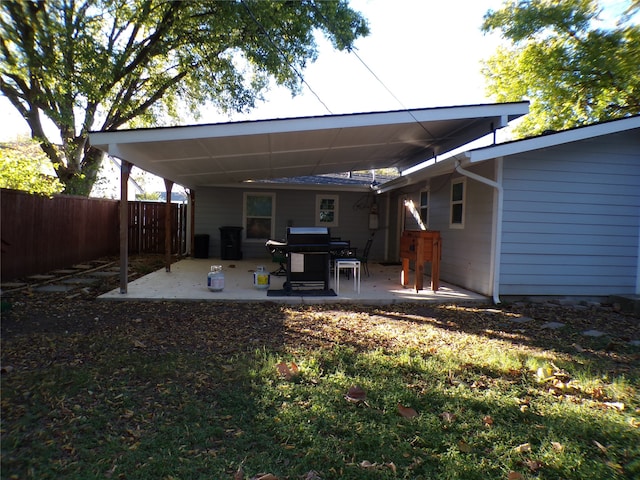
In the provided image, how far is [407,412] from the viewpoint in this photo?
2.53 m

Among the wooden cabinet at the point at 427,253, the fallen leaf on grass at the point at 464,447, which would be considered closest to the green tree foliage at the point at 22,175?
the wooden cabinet at the point at 427,253

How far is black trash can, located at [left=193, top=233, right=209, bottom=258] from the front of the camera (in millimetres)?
11280

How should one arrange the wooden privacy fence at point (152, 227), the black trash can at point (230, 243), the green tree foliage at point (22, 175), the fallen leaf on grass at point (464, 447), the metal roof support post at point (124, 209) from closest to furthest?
1. the fallen leaf on grass at point (464, 447)
2. the metal roof support post at point (124, 209)
3. the green tree foliage at point (22, 175)
4. the black trash can at point (230, 243)
5. the wooden privacy fence at point (152, 227)

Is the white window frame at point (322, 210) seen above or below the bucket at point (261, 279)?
above

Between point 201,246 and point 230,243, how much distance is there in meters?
0.94

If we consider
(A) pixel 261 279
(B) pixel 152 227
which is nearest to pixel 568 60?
(A) pixel 261 279

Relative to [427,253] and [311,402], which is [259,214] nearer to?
[427,253]

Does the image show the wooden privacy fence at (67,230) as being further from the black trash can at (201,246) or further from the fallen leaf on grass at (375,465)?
the fallen leaf on grass at (375,465)

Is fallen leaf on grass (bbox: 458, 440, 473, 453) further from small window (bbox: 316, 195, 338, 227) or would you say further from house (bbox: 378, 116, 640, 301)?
small window (bbox: 316, 195, 338, 227)

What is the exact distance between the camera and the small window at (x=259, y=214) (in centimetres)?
1155

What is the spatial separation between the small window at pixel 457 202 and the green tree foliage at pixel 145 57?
593 cm

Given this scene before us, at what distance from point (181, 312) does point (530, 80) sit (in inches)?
503

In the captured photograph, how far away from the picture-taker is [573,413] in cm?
258

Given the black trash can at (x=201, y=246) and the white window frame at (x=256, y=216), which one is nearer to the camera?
the black trash can at (x=201, y=246)
